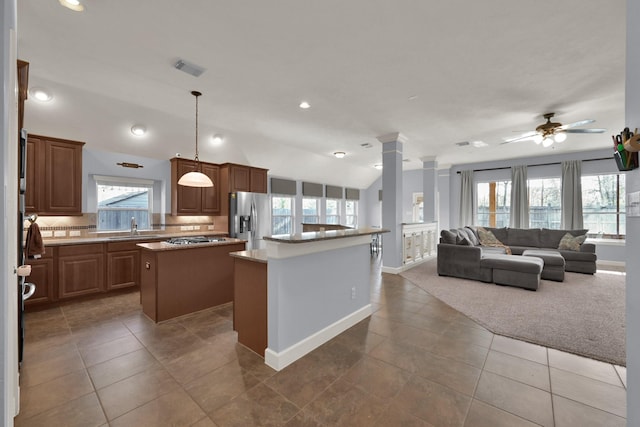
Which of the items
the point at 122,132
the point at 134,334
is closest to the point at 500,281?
the point at 134,334

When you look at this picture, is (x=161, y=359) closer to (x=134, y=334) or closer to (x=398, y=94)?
(x=134, y=334)

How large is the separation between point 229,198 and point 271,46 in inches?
152

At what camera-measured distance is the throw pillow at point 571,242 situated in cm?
577

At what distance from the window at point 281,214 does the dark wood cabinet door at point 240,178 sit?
143 centimetres

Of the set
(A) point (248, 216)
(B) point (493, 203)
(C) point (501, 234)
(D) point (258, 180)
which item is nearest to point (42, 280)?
(A) point (248, 216)

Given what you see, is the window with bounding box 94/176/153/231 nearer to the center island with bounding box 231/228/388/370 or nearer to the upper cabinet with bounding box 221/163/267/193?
the upper cabinet with bounding box 221/163/267/193

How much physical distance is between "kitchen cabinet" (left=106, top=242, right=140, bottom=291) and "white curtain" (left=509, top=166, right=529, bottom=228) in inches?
363

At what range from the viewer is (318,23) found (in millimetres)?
2234

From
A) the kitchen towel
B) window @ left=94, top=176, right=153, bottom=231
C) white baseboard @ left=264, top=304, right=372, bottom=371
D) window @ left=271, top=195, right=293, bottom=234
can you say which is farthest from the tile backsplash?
white baseboard @ left=264, top=304, right=372, bottom=371

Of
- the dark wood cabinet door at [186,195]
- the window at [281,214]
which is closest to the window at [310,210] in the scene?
the window at [281,214]

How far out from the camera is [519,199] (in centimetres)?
755

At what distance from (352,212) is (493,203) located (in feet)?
15.3

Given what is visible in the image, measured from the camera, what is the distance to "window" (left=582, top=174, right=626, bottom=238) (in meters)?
6.48

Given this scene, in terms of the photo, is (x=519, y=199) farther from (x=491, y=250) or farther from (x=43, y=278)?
(x=43, y=278)
